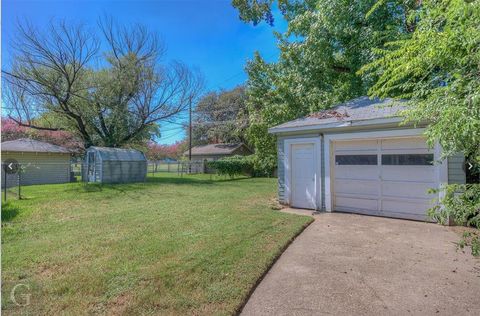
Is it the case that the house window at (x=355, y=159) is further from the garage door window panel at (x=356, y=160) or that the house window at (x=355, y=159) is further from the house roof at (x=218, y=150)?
the house roof at (x=218, y=150)

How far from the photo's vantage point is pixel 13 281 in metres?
3.42

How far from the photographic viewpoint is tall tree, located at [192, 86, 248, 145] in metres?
34.1

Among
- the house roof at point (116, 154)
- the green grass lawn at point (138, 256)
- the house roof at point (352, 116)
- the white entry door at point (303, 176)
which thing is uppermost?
the house roof at point (352, 116)

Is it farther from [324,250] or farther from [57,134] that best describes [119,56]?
[324,250]

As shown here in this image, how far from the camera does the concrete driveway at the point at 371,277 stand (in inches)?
115

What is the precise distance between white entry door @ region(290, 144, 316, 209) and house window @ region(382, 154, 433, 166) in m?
1.86

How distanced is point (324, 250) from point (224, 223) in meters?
2.33

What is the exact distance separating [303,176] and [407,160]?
8.81 ft

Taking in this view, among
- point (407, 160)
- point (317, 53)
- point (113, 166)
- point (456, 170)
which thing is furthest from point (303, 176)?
point (113, 166)

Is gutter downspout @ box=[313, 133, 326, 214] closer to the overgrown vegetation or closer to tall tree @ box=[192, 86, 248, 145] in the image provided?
the overgrown vegetation

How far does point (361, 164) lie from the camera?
7328 millimetres

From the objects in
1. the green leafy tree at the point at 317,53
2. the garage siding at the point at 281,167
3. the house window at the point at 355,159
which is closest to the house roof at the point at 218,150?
the green leafy tree at the point at 317,53

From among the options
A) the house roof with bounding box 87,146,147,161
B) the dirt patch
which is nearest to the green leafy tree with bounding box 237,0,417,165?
the house roof with bounding box 87,146,147,161

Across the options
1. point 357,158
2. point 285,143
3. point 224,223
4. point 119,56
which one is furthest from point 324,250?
point 119,56
